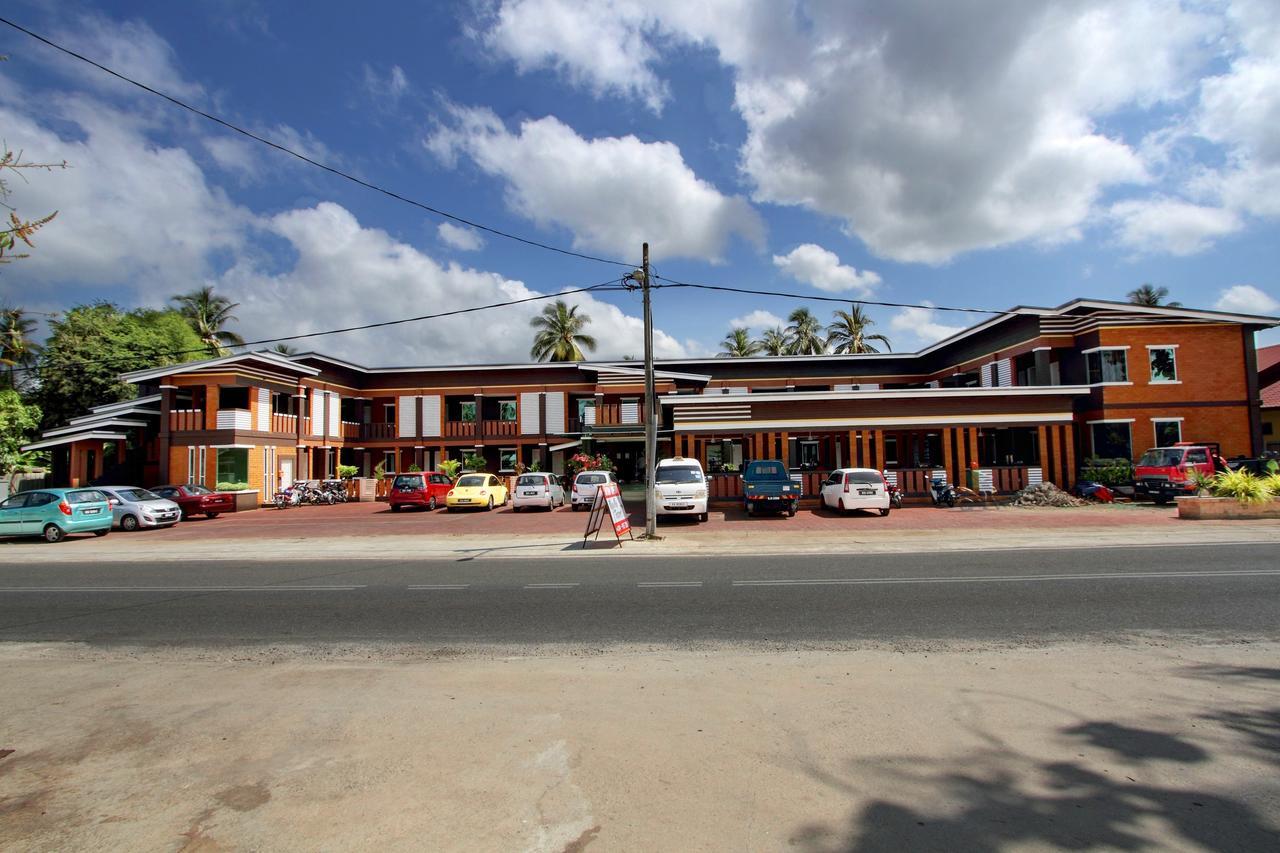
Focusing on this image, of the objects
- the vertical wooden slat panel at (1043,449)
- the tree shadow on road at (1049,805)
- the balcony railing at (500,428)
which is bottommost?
the tree shadow on road at (1049,805)

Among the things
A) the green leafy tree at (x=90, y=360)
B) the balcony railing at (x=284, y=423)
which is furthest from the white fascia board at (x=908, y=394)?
the green leafy tree at (x=90, y=360)

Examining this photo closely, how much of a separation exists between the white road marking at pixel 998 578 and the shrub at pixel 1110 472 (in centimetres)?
1700

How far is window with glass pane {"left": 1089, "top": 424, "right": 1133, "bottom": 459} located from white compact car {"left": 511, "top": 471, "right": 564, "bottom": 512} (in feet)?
77.8

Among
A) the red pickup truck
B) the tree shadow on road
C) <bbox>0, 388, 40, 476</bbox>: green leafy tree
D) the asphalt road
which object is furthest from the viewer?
<bbox>0, 388, 40, 476</bbox>: green leafy tree

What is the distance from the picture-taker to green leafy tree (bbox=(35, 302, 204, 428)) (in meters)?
39.5

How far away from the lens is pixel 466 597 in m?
9.95

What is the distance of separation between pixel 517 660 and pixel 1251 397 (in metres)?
35.2

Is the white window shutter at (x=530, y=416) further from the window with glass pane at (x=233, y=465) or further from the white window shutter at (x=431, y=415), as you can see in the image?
the window with glass pane at (x=233, y=465)

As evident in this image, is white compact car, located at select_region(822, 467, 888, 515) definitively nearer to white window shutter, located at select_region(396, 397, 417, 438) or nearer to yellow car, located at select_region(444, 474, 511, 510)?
yellow car, located at select_region(444, 474, 511, 510)

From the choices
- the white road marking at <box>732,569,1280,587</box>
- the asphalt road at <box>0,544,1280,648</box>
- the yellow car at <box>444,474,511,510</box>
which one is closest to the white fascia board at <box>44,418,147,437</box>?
the yellow car at <box>444,474,511,510</box>

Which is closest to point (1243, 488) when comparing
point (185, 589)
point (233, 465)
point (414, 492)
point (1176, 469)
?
point (1176, 469)

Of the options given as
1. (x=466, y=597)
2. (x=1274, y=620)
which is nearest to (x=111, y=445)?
(x=466, y=597)

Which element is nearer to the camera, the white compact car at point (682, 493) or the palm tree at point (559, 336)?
the white compact car at point (682, 493)

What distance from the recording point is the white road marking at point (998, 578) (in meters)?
10.2
